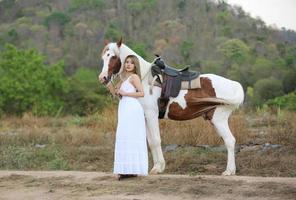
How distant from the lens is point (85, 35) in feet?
243

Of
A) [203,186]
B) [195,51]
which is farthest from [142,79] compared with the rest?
[195,51]

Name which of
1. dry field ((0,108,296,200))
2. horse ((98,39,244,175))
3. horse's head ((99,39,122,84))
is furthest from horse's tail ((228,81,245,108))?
horse's head ((99,39,122,84))

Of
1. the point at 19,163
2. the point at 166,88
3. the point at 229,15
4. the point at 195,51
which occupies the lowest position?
the point at 19,163

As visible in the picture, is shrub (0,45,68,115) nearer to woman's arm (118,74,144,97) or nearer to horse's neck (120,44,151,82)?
horse's neck (120,44,151,82)

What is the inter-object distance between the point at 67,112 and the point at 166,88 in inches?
1260

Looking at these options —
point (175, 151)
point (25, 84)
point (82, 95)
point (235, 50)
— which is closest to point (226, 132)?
point (175, 151)

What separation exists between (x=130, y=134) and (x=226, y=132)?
177 cm

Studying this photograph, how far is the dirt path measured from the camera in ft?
23.6

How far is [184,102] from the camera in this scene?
32.4 ft

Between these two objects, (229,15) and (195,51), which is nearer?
(195,51)

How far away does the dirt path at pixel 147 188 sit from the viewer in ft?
23.6

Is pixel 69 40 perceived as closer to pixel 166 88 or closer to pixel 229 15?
pixel 229 15

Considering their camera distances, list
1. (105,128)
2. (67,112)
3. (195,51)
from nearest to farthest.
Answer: (105,128)
(67,112)
(195,51)

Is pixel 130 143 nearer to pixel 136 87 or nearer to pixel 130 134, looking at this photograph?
pixel 130 134
